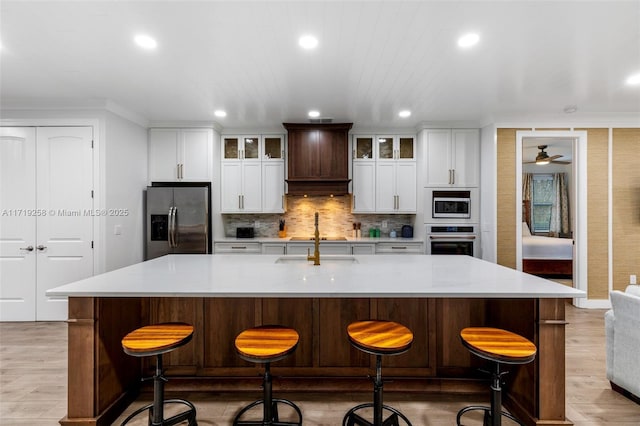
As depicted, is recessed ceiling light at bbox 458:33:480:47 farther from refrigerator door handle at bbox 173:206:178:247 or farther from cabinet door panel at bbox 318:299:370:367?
refrigerator door handle at bbox 173:206:178:247

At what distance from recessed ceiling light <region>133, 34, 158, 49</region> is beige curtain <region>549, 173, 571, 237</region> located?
8358 millimetres

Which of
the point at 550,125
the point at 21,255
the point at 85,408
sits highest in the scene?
the point at 550,125

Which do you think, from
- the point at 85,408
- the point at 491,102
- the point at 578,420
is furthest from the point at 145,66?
the point at 578,420

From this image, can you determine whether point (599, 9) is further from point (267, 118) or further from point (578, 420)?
point (267, 118)

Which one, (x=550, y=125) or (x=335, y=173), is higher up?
(x=550, y=125)

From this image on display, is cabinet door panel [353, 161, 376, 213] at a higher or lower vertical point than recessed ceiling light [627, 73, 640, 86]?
lower

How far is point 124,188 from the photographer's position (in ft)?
13.3

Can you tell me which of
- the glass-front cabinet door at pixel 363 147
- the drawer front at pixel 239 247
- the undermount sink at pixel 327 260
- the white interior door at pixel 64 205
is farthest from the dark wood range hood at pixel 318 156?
the white interior door at pixel 64 205

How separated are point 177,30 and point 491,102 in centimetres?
338

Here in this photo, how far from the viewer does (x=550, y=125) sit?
4238mm

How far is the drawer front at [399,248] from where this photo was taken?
178 inches

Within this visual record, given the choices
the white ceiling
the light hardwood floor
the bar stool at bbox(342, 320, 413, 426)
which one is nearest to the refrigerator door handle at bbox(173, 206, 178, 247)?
the white ceiling

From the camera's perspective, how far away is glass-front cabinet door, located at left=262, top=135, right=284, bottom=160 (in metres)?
4.83

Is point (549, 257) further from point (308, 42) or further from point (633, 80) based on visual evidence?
point (308, 42)
